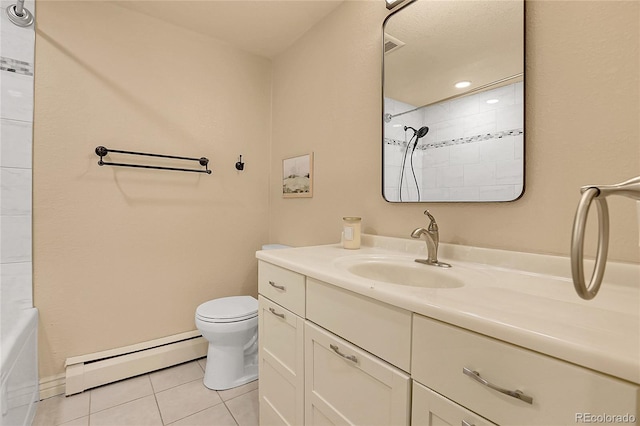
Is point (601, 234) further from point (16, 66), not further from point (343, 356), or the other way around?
point (16, 66)

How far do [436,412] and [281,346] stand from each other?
2.37ft

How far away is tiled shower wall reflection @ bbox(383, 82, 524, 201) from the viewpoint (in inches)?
41.4

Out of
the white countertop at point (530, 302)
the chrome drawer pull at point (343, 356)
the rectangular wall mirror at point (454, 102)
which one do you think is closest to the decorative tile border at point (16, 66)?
the white countertop at point (530, 302)

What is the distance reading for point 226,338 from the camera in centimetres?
170

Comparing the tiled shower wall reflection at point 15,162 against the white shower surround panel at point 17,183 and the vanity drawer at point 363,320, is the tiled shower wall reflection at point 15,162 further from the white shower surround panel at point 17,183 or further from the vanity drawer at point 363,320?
the vanity drawer at point 363,320

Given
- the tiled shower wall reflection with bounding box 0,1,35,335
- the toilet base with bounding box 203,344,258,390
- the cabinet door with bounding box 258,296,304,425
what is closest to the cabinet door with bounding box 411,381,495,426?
the cabinet door with bounding box 258,296,304,425

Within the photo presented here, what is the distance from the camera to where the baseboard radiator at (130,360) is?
1702mm

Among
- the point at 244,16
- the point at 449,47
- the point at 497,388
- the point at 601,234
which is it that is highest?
the point at 244,16

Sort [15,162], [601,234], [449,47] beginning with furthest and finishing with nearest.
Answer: [15,162]
[449,47]
[601,234]

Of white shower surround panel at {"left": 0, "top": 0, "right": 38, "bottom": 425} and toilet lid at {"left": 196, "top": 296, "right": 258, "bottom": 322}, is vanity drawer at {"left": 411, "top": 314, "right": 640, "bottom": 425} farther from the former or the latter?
white shower surround panel at {"left": 0, "top": 0, "right": 38, "bottom": 425}

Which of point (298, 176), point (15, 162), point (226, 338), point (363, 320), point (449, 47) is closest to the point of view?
point (363, 320)

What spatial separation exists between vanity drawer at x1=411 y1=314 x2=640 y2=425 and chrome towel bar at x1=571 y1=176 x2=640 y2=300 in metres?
0.15

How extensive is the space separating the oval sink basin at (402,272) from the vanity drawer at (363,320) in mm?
173

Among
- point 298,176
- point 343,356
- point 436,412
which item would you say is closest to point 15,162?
point 298,176
